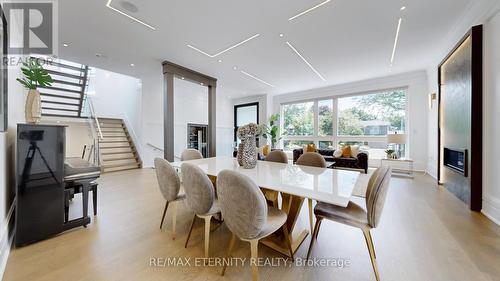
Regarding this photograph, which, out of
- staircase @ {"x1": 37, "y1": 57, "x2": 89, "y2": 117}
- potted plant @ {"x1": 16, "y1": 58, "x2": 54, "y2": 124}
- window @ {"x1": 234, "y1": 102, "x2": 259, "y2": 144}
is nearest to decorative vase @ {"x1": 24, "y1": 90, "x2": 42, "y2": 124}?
potted plant @ {"x1": 16, "y1": 58, "x2": 54, "y2": 124}

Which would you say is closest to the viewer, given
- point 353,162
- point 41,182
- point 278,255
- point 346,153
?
point 278,255

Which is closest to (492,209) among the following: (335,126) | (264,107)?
(335,126)

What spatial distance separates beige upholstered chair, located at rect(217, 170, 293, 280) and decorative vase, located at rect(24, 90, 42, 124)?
2272mm

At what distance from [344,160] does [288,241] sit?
4.26m

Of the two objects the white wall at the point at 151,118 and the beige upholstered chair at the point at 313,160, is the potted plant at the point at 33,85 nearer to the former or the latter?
the beige upholstered chair at the point at 313,160

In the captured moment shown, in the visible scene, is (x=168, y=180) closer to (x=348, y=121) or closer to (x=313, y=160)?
(x=313, y=160)

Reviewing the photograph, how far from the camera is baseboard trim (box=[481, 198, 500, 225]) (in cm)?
227

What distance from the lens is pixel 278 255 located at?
173 cm

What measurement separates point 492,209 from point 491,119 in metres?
1.17

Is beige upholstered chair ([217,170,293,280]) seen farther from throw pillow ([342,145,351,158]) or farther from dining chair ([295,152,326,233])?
throw pillow ([342,145,351,158])

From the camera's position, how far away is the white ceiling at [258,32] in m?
2.59

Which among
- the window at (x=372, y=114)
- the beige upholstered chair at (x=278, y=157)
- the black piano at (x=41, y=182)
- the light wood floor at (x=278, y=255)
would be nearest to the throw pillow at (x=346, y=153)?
the window at (x=372, y=114)

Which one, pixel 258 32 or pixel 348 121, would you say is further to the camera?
pixel 348 121

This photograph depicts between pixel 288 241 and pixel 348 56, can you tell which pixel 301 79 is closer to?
pixel 348 56
